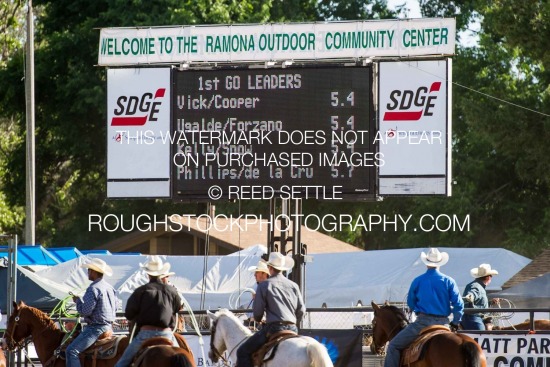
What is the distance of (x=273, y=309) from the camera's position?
12.8m

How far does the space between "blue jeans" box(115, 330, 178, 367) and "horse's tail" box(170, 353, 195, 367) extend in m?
0.59

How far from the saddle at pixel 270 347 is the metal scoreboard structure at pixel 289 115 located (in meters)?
4.98

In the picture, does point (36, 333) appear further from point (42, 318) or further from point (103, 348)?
point (103, 348)

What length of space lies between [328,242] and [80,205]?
1431 cm

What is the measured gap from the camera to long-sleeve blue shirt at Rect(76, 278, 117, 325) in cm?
1450

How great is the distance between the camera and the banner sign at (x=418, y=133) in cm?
1756

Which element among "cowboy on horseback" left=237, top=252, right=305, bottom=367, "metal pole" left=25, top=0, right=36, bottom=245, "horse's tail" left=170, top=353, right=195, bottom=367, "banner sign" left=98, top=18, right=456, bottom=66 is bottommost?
"horse's tail" left=170, top=353, right=195, bottom=367

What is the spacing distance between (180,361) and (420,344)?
2982 millimetres

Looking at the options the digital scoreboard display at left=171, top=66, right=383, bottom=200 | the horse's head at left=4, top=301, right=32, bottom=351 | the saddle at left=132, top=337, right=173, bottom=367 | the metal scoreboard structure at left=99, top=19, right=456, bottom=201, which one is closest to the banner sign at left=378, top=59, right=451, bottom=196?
the metal scoreboard structure at left=99, top=19, right=456, bottom=201

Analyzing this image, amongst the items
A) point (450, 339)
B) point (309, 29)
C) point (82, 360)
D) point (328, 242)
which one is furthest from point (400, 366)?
point (328, 242)

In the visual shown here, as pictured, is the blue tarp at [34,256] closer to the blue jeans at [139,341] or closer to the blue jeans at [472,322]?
the blue jeans at [472,322]

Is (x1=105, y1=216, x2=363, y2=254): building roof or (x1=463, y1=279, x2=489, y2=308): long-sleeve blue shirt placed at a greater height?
(x1=463, y1=279, x2=489, y2=308): long-sleeve blue shirt

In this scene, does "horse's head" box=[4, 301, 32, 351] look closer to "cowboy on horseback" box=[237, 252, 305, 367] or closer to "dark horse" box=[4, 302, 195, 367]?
"dark horse" box=[4, 302, 195, 367]

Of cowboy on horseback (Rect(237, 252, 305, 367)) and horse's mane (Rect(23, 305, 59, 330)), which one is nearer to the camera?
cowboy on horseback (Rect(237, 252, 305, 367))
